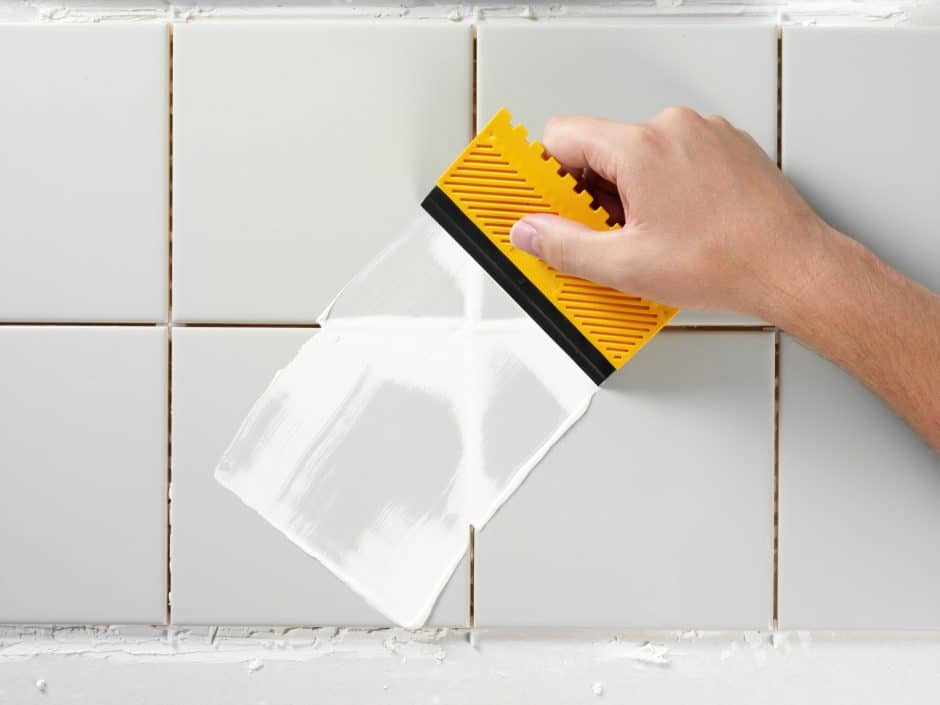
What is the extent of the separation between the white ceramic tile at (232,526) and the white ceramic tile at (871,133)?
0.50m

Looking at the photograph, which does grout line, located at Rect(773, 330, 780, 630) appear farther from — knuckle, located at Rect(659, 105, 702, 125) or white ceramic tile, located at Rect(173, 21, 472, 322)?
white ceramic tile, located at Rect(173, 21, 472, 322)

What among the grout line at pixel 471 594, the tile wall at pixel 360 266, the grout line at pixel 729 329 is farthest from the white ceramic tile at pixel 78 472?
the grout line at pixel 729 329

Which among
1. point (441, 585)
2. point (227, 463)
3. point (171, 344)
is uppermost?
point (171, 344)

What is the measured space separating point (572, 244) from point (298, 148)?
279mm

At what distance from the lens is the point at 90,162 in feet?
2.45

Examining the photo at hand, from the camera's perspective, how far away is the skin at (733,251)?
2.17 feet

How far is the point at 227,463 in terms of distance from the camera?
0.75 metres

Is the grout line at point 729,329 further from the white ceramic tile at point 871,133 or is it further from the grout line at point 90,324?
the grout line at point 90,324

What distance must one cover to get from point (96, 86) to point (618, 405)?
577 millimetres

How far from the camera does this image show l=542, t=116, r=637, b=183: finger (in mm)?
666

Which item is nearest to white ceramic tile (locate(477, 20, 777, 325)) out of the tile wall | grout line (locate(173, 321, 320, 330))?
the tile wall

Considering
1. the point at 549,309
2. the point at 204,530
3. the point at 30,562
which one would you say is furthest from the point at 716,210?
the point at 30,562

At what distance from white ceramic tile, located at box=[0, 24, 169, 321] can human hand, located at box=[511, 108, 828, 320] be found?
35 centimetres

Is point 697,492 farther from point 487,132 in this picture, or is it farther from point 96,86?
point 96,86
